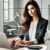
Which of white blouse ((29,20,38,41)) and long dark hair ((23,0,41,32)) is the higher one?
long dark hair ((23,0,41,32))

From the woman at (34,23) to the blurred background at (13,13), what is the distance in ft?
0.22

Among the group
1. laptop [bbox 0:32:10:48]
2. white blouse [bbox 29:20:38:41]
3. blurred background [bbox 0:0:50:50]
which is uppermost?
blurred background [bbox 0:0:50:50]

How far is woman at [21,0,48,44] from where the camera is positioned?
147 cm

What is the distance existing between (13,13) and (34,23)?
372 millimetres

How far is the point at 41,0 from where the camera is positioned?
Answer: 1471 mm

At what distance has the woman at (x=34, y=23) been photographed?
4.83ft

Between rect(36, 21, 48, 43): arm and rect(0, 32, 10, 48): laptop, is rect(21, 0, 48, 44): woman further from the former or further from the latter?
rect(0, 32, 10, 48): laptop

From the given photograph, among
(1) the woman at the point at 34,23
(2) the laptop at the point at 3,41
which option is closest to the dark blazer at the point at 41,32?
(1) the woman at the point at 34,23

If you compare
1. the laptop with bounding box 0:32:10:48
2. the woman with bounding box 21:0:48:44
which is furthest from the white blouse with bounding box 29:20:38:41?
the laptop with bounding box 0:32:10:48

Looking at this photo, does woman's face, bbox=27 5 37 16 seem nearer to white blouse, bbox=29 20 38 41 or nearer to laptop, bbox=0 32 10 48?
white blouse, bbox=29 20 38 41

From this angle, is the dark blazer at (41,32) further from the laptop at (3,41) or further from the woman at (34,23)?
the laptop at (3,41)

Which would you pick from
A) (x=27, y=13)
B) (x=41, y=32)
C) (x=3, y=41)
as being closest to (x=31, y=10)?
(x=27, y=13)

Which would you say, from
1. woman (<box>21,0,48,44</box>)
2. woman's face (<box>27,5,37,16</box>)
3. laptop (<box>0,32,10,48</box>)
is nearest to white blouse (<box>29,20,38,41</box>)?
woman (<box>21,0,48,44</box>)

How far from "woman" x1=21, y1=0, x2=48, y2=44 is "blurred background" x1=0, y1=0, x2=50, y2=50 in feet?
0.22
